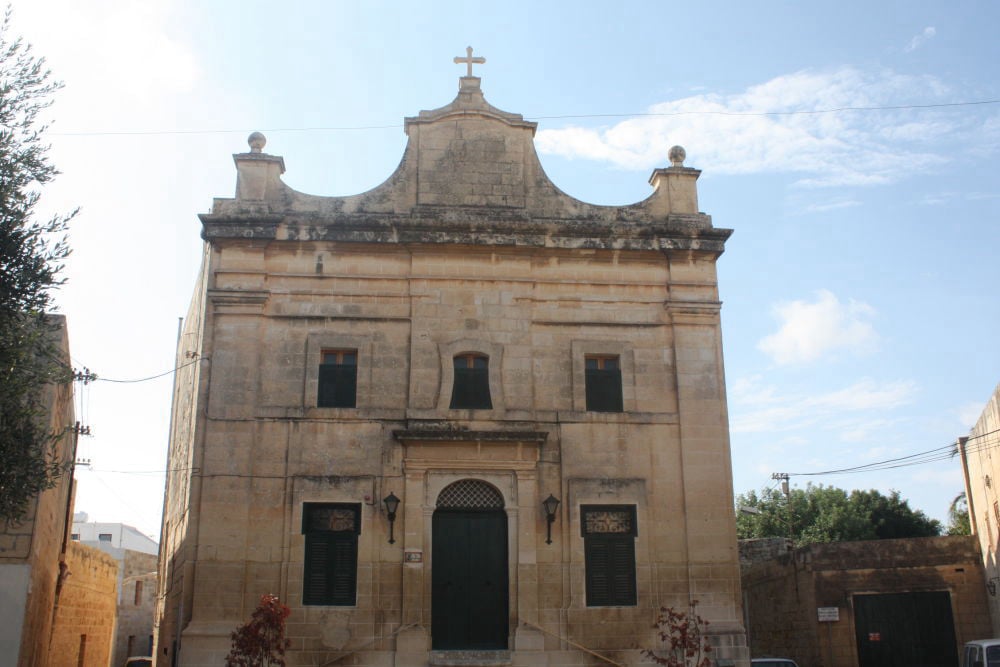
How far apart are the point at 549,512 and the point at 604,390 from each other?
2489 mm

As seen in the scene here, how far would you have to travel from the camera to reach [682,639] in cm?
1454

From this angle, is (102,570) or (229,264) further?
(102,570)

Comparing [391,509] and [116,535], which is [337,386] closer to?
[391,509]

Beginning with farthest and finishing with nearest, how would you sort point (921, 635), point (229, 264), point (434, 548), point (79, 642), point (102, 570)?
point (102, 570) < point (79, 642) < point (921, 635) < point (229, 264) < point (434, 548)

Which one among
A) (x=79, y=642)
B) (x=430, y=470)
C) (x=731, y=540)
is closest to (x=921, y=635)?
(x=731, y=540)

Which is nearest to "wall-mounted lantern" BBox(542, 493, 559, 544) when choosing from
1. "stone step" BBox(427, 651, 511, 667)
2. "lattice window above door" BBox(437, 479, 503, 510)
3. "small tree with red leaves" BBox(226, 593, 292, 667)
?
"lattice window above door" BBox(437, 479, 503, 510)

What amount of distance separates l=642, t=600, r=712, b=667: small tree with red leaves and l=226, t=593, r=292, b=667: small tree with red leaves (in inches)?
229

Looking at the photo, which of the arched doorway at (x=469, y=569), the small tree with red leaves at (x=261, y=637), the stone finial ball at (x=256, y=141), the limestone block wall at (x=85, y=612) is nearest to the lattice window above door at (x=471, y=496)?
the arched doorway at (x=469, y=569)

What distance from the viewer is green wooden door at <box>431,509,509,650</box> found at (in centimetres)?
1546

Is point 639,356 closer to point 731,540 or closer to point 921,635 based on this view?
point 731,540

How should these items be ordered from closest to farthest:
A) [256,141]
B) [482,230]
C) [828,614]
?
[482,230] → [256,141] → [828,614]

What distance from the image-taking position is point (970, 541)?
21250mm

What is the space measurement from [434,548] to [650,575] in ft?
12.0

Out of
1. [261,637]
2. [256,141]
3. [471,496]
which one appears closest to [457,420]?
[471,496]
